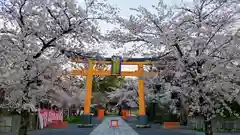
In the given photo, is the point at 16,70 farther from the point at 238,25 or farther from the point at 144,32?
the point at 238,25

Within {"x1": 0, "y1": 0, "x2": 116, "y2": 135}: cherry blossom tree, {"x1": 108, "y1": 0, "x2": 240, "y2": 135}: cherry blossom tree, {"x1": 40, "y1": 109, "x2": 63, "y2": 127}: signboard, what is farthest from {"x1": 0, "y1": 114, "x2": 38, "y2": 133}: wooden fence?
{"x1": 108, "y1": 0, "x2": 240, "y2": 135}: cherry blossom tree

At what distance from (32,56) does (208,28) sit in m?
5.07

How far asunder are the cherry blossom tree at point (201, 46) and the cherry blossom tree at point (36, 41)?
1616mm

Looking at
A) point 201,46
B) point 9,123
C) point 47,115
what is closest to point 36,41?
point 201,46

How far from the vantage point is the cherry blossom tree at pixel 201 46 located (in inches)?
297

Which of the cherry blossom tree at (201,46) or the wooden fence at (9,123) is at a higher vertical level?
the cherry blossom tree at (201,46)

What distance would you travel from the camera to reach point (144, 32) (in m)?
8.27

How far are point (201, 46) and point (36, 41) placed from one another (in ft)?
15.9

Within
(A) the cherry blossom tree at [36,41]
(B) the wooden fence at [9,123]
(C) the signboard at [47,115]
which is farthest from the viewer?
(C) the signboard at [47,115]

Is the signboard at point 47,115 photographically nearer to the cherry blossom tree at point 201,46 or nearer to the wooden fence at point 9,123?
the wooden fence at point 9,123

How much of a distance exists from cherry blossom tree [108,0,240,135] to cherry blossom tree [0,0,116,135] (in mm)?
1616

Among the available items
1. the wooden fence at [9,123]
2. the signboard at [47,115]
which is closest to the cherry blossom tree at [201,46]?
the wooden fence at [9,123]

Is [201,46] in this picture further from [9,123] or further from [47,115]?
[47,115]

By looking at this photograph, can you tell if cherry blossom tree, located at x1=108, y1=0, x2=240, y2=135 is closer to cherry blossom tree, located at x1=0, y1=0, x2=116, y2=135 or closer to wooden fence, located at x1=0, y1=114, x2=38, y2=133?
cherry blossom tree, located at x1=0, y1=0, x2=116, y2=135
